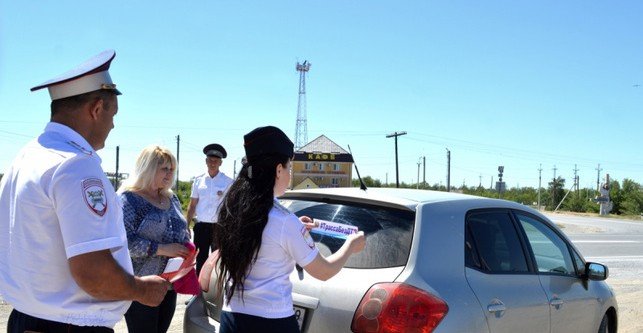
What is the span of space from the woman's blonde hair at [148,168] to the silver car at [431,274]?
0.91 meters

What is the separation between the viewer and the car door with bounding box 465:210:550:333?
3.31 metres

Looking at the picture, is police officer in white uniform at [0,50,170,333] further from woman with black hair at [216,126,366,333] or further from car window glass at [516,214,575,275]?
car window glass at [516,214,575,275]

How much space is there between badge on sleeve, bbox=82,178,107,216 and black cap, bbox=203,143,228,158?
6.03 meters

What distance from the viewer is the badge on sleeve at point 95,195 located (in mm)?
1948

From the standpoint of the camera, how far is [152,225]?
3902mm

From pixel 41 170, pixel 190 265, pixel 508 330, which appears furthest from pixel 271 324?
pixel 508 330

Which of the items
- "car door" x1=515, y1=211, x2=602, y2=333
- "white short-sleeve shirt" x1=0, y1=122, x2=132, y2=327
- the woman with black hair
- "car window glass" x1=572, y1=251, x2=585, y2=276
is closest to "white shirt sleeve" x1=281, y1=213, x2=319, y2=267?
the woman with black hair

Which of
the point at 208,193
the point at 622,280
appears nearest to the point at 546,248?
the point at 208,193

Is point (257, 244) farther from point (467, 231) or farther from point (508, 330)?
point (508, 330)

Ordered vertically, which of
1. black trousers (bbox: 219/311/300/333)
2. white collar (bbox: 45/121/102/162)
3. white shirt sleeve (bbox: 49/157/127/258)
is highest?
white collar (bbox: 45/121/102/162)

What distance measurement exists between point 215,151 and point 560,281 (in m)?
5.09

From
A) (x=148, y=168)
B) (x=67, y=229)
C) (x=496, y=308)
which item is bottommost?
(x=496, y=308)

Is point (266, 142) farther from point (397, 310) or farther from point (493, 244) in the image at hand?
point (493, 244)

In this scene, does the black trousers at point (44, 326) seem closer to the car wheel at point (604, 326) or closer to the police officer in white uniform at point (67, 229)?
the police officer in white uniform at point (67, 229)
